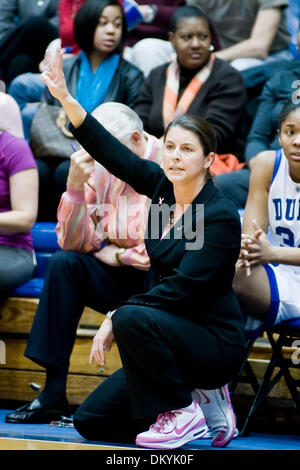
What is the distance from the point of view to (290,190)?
9.01 ft

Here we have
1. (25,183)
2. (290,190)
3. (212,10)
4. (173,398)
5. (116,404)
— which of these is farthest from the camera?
(212,10)

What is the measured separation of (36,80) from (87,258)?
1.64 m

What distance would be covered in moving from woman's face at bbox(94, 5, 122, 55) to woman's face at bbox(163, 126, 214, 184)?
1.56 metres

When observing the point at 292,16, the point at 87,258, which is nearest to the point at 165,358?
the point at 87,258

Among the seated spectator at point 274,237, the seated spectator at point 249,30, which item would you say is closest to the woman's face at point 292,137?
the seated spectator at point 274,237

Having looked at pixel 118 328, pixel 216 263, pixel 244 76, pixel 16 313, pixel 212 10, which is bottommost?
pixel 16 313

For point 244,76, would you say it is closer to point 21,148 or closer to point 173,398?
point 21,148

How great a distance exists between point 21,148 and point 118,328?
3.75 feet

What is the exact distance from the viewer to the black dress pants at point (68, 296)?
2.68 m

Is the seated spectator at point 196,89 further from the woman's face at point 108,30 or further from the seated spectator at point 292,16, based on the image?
the seated spectator at point 292,16

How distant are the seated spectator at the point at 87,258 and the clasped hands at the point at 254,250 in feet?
1.31

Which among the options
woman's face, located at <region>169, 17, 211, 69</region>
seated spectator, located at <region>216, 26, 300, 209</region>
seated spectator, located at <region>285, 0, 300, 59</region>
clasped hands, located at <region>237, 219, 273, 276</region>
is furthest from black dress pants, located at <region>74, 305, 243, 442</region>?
seated spectator, located at <region>285, 0, 300, 59</region>

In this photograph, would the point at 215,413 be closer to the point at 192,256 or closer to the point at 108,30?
the point at 192,256

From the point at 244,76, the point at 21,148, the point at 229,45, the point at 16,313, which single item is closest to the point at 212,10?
the point at 229,45
